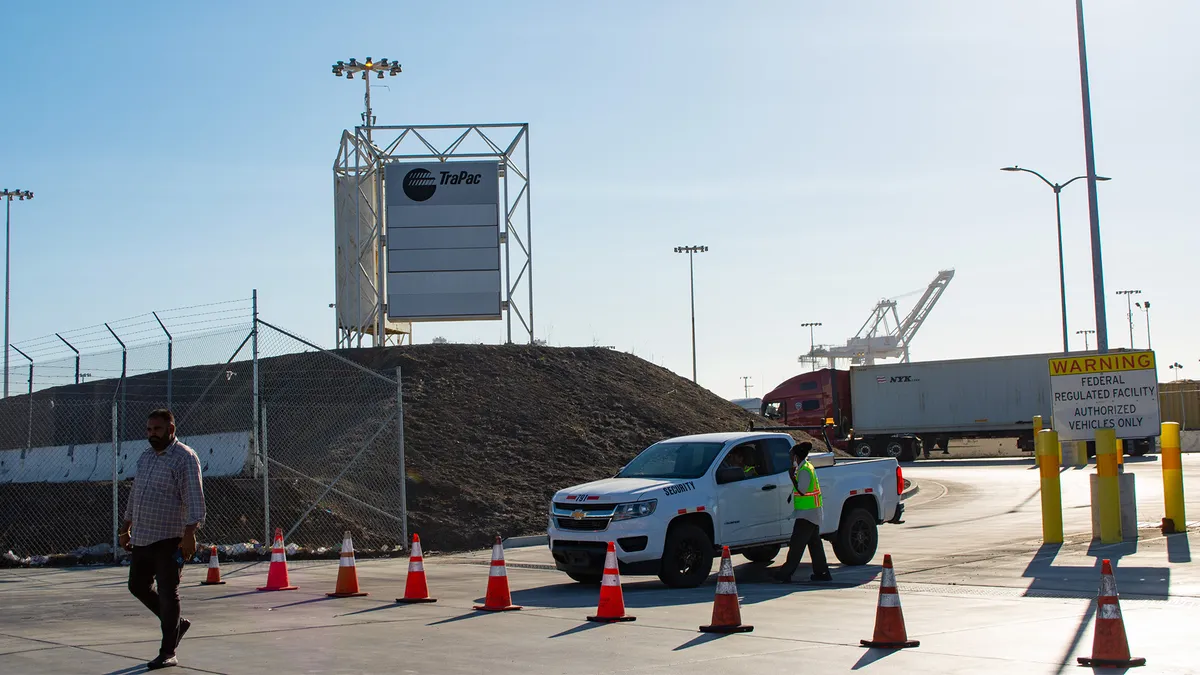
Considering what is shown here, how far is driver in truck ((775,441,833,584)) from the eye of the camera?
13.4m

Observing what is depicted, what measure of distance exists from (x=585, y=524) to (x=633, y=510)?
598 mm

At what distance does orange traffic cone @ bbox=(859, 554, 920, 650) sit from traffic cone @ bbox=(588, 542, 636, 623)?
247 cm

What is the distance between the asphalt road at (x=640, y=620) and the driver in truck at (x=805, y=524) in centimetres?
33

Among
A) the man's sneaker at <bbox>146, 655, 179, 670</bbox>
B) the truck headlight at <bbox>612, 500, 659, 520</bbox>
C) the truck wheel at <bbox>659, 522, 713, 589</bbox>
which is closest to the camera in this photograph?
the man's sneaker at <bbox>146, 655, 179, 670</bbox>

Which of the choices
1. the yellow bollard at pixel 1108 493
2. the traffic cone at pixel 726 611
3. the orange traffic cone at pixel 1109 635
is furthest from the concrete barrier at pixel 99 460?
the orange traffic cone at pixel 1109 635

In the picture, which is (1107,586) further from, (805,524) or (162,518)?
(162,518)

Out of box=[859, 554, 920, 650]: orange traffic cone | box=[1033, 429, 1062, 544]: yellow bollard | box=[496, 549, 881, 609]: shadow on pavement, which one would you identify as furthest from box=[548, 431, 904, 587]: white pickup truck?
box=[859, 554, 920, 650]: orange traffic cone

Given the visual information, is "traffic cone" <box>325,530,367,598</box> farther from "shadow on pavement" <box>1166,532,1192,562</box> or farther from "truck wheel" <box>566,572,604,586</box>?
"shadow on pavement" <box>1166,532,1192,562</box>

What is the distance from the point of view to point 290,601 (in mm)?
12852

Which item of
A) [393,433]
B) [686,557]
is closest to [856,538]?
[686,557]

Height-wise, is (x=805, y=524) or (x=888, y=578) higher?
(x=805, y=524)

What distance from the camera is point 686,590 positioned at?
13.5m

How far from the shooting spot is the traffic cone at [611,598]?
10664 millimetres

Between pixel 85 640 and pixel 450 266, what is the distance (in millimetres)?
21843
